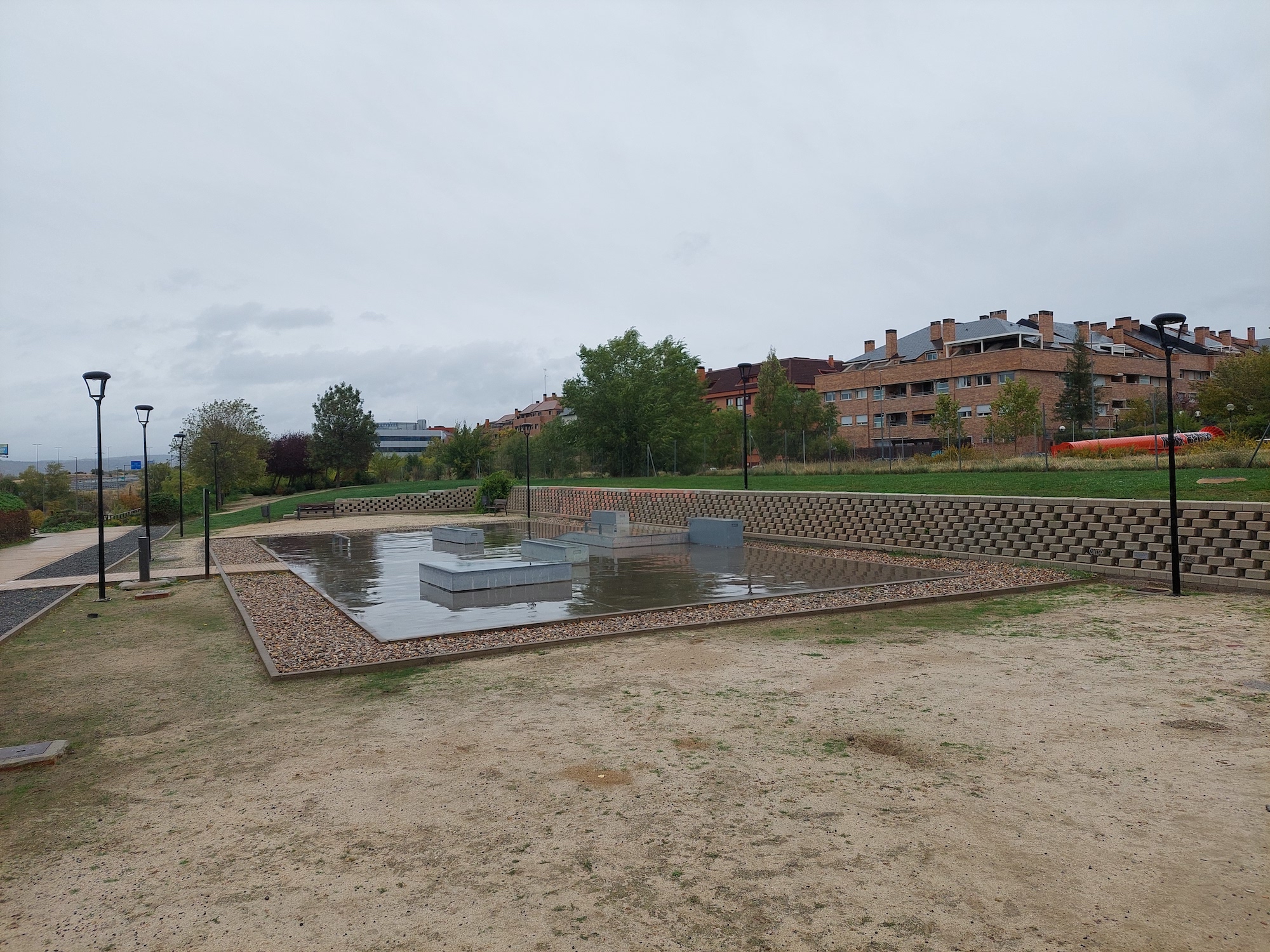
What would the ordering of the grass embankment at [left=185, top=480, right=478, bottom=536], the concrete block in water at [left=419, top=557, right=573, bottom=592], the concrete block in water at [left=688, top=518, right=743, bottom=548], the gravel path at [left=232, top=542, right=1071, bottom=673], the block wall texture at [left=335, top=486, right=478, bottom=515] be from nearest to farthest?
the gravel path at [left=232, top=542, right=1071, bottom=673], the concrete block in water at [left=419, top=557, right=573, bottom=592], the concrete block in water at [left=688, top=518, right=743, bottom=548], the grass embankment at [left=185, top=480, right=478, bottom=536], the block wall texture at [left=335, top=486, right=478, bottom=515]

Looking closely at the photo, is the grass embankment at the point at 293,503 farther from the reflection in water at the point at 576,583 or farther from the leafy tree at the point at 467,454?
the reflection in water at the point at 576,583

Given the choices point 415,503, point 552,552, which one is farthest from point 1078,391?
point 552,552

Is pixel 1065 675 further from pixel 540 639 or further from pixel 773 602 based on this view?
pixel 540 639

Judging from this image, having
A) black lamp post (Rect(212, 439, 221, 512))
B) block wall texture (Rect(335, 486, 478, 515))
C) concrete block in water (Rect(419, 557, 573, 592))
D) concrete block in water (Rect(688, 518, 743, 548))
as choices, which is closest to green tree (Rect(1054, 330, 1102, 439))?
block wall texture (Rect(335, 486, 478, 515))

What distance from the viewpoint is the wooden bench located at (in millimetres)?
35541

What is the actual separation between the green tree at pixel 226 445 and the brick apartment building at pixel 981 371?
41.6 meters

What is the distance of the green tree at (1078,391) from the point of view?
52.1 meters

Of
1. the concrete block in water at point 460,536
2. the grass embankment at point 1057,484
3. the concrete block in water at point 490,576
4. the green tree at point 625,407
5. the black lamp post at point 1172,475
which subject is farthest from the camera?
the green tree at point 625,407

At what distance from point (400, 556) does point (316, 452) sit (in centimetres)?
4889

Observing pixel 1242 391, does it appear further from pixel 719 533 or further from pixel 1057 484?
pixel 719 533

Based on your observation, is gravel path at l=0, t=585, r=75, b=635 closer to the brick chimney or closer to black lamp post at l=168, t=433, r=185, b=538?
black lamp post at l=168, t=433, r=185, b=538

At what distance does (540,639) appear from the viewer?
866 cm

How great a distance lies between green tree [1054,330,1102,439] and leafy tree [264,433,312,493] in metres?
56.1

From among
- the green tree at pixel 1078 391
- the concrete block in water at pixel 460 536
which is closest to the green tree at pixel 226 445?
the concrete block in water at pixel 460 536
